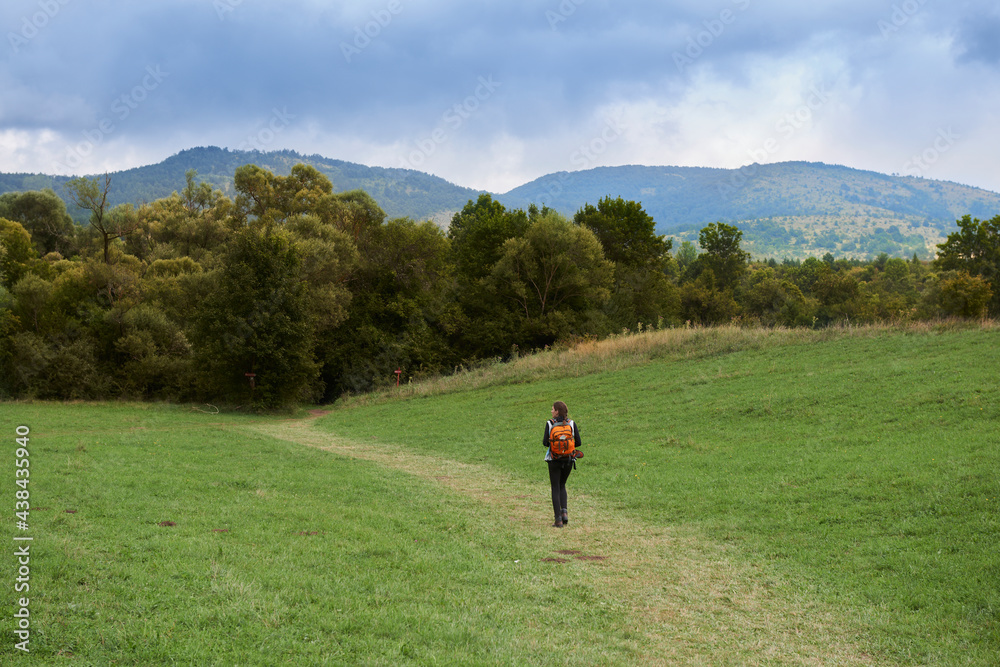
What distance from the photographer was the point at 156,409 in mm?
34031

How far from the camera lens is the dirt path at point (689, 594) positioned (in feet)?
21.5

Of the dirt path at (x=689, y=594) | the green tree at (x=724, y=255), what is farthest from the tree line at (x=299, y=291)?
the dirt path at (x=689, y=594)

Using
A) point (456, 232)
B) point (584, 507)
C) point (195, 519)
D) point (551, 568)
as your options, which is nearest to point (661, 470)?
point (584, 507)

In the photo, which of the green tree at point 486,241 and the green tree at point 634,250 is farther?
the green tree at point 634,250

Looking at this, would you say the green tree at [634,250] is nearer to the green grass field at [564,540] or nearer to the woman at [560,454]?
the green grass field at [564,540]

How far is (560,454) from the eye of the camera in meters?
12.0

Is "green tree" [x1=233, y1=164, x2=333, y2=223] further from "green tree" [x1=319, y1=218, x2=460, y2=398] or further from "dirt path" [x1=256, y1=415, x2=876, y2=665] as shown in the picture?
"dirt path" [x1=256, y1=415, x2=876, y2=665]

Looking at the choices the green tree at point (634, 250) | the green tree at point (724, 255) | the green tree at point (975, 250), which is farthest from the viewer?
the green tree at point (724, 255)

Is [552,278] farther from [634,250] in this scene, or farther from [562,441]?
[562,441]

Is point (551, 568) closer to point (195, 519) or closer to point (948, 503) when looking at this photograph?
point (195, 519)

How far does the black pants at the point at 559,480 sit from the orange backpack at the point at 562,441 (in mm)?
166

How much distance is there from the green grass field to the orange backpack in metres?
1.48

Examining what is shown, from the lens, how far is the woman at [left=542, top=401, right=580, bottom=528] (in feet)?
39.3

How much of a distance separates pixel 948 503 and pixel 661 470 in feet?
22.4
